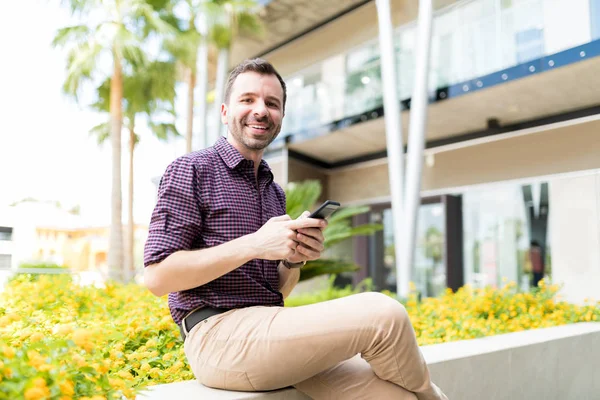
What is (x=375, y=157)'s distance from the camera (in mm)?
12234

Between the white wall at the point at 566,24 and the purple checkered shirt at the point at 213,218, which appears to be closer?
the purple checkered shirt at the point at 213,218

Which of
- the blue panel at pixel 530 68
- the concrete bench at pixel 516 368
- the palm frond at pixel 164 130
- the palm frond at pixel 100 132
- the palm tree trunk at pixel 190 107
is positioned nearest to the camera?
the concrete bench at pixel 516 368

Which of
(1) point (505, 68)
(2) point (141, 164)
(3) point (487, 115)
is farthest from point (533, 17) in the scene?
(2) point (141, 164)

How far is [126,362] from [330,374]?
1.23 meters

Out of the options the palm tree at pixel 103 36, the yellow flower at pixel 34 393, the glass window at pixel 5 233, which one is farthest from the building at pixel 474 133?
the yellow flower at pixel 34 393

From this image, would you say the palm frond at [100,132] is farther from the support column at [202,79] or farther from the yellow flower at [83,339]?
the yellow flower at [83,339]

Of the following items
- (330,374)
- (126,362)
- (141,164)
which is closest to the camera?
(330,374)

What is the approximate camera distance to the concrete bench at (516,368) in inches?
104

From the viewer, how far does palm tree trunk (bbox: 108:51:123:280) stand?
12.9 metres

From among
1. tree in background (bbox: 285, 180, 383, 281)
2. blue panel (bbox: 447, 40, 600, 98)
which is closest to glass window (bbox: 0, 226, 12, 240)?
tree in background (bbox: 285, 180, 383, 281)

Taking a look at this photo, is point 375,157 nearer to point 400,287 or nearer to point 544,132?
point 544,132

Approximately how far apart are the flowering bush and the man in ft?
0.95

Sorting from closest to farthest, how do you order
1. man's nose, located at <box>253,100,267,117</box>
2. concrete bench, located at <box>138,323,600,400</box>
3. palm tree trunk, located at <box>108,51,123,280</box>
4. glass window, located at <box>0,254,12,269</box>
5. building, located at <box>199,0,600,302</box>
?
man's nose, located at <box>253,100,267,117</box>, concrete bench, located at <box>138,323,600,400</box>, glass window, located at <box>0,254,12,269</box>, building, located at <box>199,0,600,302</box>, palm tree trunk, located at <box>108,51,123,280</box>

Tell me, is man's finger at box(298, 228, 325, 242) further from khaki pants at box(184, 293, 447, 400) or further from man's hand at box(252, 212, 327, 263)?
khaki pants at box(184, 293, 447, 400)
